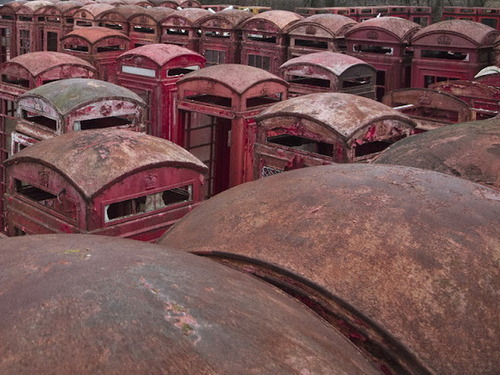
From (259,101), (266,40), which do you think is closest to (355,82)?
(259,101)

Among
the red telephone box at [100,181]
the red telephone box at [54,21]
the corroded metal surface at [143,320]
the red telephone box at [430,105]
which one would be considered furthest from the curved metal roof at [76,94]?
the red telephone box at [54,21]

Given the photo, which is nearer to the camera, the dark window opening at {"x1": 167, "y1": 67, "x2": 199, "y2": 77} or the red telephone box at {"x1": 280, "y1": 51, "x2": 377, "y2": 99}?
the red telephone box at {"x1": 280, "y1": 51, "x2": 377, "y2": 99}

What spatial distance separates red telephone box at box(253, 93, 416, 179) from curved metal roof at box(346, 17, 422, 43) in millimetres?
4631

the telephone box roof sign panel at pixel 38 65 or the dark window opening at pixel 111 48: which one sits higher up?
the dark window opening at pixel 111 48

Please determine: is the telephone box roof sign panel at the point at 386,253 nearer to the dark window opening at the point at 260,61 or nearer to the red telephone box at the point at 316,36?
the red telephone box at the point at 316,36

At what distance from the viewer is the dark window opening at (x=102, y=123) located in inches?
273

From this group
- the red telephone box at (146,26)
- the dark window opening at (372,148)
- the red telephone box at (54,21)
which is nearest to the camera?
the dark window opening at (372,148)

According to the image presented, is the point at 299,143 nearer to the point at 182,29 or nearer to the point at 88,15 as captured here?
the point at 182,29

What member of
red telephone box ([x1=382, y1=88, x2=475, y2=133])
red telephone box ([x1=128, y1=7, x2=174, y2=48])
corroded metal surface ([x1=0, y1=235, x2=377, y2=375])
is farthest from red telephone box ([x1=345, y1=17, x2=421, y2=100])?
corroded metal surface ([x1=0, y1=235, x2=377, y2=375])

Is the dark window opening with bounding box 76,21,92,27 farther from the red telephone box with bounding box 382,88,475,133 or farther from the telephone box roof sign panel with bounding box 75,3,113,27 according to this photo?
the red telephone box with bounding box 382,88,475,133

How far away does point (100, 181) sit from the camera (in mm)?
4617

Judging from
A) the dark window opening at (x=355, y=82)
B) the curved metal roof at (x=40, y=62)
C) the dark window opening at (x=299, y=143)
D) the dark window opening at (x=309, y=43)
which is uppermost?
the dark window opening at (x=309, y=43)

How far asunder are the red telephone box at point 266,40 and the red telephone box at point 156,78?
2.28 meters

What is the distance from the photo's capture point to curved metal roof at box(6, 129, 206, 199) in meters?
4.62
